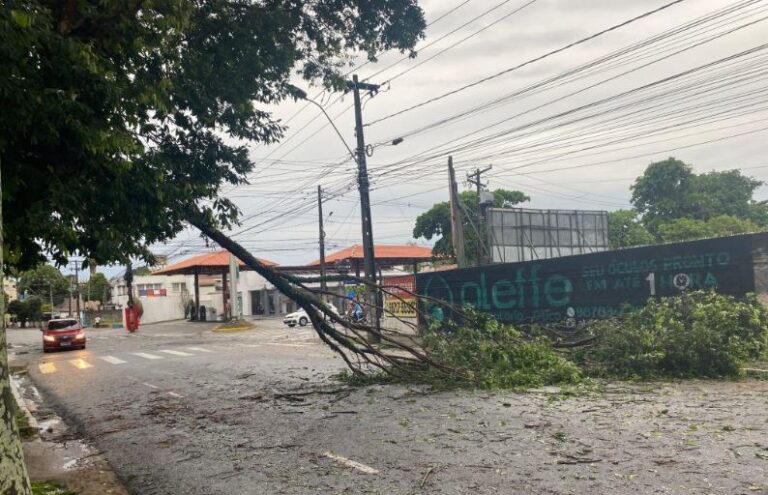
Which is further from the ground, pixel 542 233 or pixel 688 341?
pixel 542 233

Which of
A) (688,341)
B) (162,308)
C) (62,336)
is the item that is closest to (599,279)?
(688,341)

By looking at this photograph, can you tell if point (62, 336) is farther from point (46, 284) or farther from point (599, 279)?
point (46, 284)

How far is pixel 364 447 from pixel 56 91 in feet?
15.5

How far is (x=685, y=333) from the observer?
10242 mm

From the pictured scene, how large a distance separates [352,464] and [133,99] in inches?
173

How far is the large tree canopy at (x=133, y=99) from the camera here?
569 centimetres

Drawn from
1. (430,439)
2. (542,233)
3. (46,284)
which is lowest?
(430,439)

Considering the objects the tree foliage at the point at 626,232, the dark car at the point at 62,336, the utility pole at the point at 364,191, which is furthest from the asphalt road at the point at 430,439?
the tree foliage at the point at 626,232

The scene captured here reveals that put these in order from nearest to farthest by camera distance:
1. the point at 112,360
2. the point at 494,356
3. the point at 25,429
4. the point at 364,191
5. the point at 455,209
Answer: the point at 25,429 → the point at 494,356 → the point at 112,360 → the point at 364,191 → the point at 455,209

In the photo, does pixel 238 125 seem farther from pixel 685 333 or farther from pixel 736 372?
pixel 736 372

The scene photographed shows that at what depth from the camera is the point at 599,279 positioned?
15.7m

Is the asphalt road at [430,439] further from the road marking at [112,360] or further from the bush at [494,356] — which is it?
the road marking at [112,360]

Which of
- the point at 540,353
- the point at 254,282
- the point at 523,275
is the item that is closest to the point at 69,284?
the point at 254,282

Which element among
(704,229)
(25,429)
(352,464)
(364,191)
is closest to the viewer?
(352,464)
